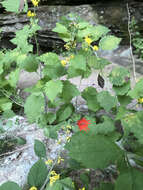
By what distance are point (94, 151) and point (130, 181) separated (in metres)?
0.13

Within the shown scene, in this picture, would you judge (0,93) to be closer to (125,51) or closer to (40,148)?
(40,148)

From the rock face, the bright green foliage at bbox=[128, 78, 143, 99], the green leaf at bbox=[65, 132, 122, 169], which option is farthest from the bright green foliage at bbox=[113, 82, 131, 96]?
the rock face

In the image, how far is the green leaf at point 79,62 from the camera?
127 centimetres

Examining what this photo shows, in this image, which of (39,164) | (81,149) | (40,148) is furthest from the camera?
(40,148)

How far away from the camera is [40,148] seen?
4.11ft

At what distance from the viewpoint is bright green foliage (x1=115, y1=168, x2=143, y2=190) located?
0.51m

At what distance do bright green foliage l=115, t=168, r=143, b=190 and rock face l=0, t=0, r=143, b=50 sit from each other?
308cm

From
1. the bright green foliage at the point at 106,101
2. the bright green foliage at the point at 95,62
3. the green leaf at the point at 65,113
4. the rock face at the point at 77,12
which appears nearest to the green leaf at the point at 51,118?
the green leaf at the point at 65,113

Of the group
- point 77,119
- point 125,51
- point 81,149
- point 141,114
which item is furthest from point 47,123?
point 125,51

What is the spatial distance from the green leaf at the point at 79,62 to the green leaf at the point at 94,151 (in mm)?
767

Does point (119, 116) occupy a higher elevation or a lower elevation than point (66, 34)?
lower

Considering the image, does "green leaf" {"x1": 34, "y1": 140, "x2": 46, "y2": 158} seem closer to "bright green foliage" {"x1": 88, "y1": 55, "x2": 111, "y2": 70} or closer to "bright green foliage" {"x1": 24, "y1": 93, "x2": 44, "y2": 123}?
"bright green foliage" {"x1": 24, "y1": 93, "x2": 44, "y2": 123}

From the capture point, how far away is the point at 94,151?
1.78 ft

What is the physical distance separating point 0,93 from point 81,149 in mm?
1608
